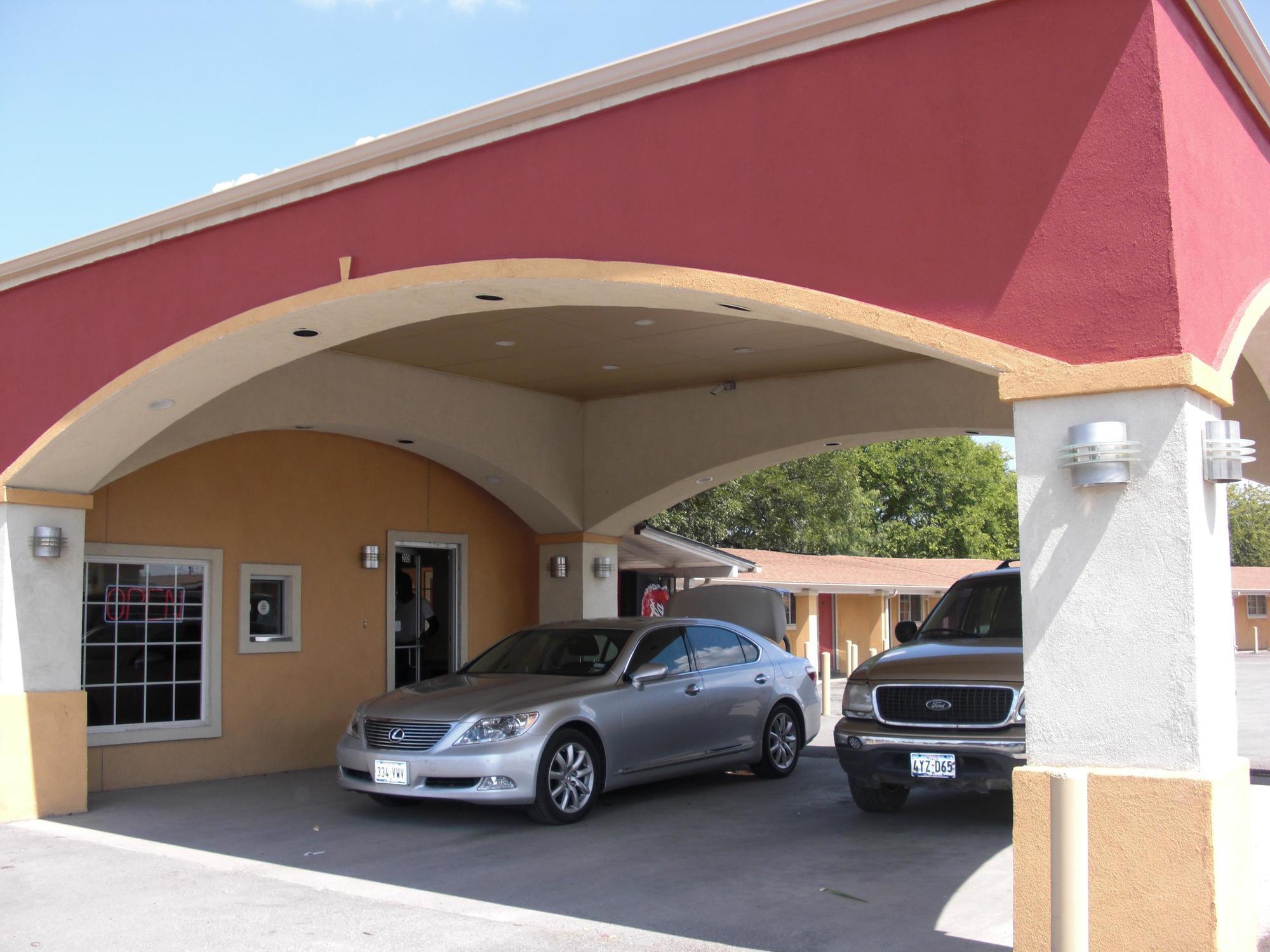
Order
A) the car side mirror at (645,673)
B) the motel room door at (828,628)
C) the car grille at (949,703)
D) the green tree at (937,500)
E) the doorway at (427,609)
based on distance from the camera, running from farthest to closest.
Answer: the green tree at (937,500) < the motel room door at (828,628) < the doorway at (427,609) < the car side mirror at (645,673) < the car grille at (949,703)

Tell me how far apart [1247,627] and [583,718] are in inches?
1903

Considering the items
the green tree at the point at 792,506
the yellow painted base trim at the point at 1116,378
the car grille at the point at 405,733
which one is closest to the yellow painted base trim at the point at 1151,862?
the yellow painted base trim at the point at 1116,378

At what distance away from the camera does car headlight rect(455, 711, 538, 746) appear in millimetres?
8922

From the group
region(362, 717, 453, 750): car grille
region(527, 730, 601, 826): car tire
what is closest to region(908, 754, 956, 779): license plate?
region(527, 730, 601, 826): car tire

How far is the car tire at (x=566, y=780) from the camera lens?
9.05 m

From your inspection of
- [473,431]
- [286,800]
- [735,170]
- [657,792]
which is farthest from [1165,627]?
[473,431]

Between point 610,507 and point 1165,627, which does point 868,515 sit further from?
point 1165,627

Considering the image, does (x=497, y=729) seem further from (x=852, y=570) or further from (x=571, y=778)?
(x=852, y=570)

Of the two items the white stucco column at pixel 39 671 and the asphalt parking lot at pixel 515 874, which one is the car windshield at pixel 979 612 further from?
the white stucco column at pixel 39 671

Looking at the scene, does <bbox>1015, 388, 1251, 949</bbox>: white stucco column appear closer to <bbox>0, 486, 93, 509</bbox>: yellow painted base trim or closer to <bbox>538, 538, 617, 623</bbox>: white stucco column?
<bbox>0, 486, 93, 509</bbox>: yellow painted base trim

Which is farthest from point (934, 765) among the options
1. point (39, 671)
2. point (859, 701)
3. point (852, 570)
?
point (852, 570)

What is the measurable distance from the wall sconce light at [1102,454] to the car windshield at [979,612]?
4.63 metres

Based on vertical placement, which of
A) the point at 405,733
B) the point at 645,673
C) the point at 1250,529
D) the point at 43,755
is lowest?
the point at 43,755

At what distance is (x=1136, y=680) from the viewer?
4945 millimetres
